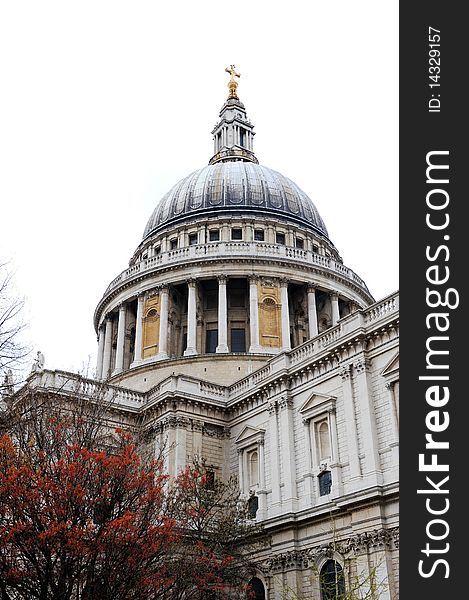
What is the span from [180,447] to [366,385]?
11097 millimetres

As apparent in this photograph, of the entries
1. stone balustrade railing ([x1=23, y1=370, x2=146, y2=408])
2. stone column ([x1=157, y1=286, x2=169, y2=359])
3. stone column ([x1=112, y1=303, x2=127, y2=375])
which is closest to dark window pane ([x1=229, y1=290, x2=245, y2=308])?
stone column ([x1=157, y1=286, x2=169, y2=359])

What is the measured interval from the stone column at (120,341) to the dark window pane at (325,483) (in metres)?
22.2

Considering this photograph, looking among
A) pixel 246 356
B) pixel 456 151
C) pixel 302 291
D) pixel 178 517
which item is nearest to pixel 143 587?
pixel 178 517

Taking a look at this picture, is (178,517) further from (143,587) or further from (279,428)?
(279,428)

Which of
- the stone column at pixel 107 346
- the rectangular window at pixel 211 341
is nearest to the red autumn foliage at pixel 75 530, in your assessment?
Answer: the rectangular window at pixel 211 341

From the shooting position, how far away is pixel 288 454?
3412 cm

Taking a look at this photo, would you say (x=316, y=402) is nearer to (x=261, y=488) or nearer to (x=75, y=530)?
(x=261, y=488)

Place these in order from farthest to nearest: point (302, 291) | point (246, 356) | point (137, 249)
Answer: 1. point (137, 249)
2. point (302, 291)
3. point (246, 356)

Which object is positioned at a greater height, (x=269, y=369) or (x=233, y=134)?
(x=233, y=134)

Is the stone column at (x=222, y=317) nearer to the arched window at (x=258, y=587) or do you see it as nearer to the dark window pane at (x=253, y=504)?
the dark window pane at (x=253, y=504)

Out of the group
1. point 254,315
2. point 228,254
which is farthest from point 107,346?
point 254,315

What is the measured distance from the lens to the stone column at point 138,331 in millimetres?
50500

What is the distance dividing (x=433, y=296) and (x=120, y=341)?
1688 inches

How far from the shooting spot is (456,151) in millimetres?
12352
